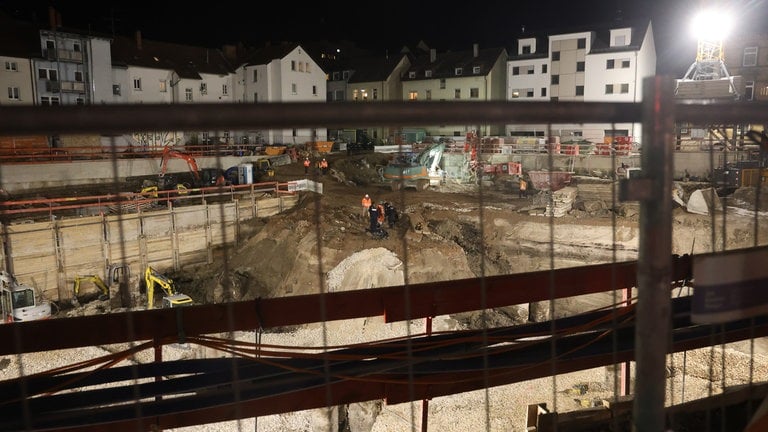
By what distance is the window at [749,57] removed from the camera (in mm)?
32031

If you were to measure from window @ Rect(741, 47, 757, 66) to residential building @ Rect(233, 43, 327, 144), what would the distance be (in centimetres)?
2619

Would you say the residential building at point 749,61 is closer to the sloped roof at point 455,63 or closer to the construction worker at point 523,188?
the sloped roof at point 455,63

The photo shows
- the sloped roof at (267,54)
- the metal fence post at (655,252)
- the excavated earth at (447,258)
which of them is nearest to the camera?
the metal fence post at (655,252)

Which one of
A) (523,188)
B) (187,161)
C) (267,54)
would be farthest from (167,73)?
(523,188)

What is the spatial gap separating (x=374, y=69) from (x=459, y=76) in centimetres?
740

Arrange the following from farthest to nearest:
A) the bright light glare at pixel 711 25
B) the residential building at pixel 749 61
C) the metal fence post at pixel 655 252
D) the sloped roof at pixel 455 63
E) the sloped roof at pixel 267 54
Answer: the sloped roof at pixel 455 63 < the sloped roof at pixel 267 54 < the residential building at pixel 749 61 < the bright light glare at pixel 711 25 < the metal fence post at pixel 655 252

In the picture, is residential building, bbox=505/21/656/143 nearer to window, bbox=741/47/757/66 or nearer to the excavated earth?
window, bbox=741/47/757/66

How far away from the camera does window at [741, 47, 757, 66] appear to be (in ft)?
105

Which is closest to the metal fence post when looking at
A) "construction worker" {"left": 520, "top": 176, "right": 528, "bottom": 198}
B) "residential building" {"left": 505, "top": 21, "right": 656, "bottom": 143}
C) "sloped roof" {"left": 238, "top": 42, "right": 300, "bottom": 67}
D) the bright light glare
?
"construction worker" {"left": 520, "top": 176, "right": 528, "bottom": 198}

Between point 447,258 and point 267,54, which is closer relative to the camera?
point 447,258

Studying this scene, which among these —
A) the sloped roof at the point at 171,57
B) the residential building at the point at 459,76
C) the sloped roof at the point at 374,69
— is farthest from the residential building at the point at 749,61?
the sloped roof at the point at 171,57

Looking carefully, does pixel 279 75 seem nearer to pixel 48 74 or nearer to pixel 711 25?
pixel 48 74

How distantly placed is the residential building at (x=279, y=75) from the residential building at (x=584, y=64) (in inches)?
536

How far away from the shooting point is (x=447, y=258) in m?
19.0
